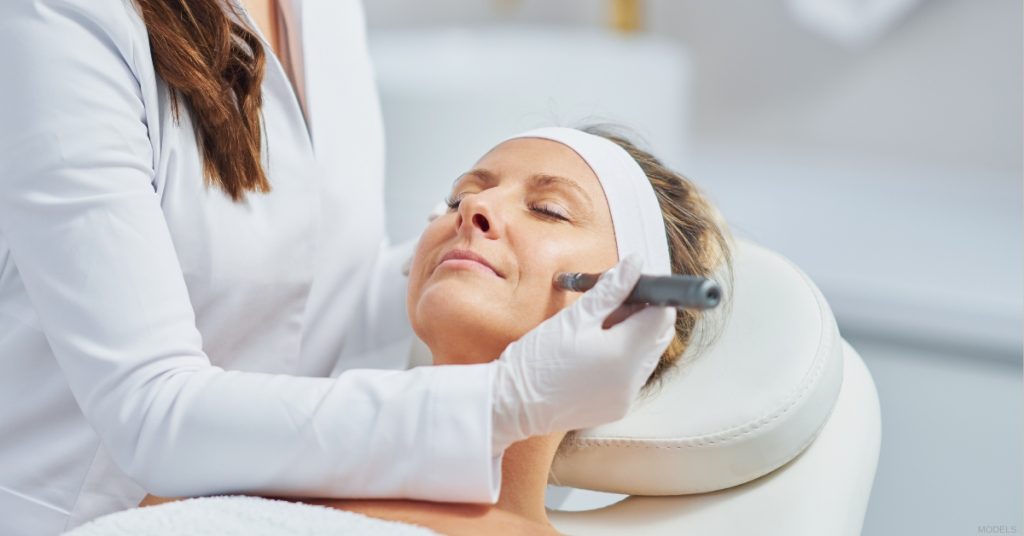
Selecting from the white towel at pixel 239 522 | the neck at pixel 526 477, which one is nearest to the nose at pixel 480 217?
the neck at pixel 526 477

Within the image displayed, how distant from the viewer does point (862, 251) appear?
2.71 m

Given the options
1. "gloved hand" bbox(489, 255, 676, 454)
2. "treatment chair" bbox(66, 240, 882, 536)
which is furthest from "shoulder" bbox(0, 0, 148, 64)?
"treatment chair" bbox(66, 240, 882, 536)

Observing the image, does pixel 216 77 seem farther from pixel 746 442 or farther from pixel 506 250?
pixel 746 442

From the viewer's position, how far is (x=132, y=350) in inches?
36.9

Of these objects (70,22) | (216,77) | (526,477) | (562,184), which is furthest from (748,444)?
(70,22)

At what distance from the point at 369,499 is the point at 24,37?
0.52 metres

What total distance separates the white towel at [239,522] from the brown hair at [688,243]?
0.41m

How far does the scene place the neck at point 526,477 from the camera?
42.5 inches

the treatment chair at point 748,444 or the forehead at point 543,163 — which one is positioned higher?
the forehead at point 543,163

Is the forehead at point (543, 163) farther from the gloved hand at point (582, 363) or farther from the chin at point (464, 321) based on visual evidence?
the gloved hand at point (582, 363)

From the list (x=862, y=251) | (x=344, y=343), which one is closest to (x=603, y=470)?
(x=344, y=343)

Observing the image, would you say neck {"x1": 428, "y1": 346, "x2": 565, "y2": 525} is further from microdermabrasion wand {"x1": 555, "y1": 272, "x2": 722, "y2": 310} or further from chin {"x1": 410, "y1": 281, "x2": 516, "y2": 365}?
microdermabrasion wand {"x1": 555, "y1": 272, "x2": 722, "y2": 310}

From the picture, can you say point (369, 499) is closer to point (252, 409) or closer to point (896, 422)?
point (252, 409)

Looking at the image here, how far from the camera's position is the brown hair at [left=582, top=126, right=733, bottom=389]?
121cm
